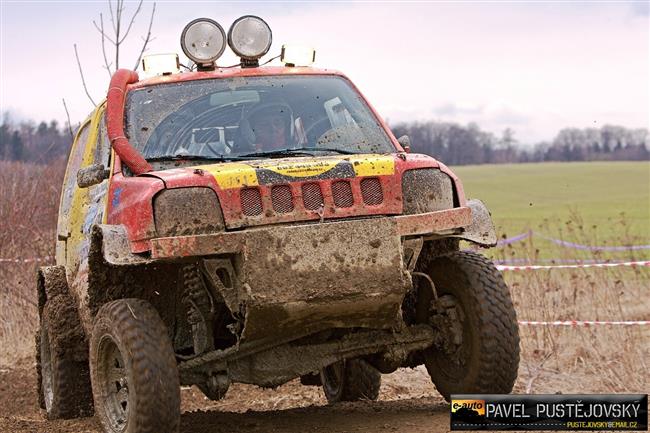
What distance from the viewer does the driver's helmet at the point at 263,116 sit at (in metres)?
6.86

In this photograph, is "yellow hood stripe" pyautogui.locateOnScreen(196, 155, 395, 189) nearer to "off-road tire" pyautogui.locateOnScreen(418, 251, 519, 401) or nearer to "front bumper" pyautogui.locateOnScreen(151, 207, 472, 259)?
"front bumper" pyautogui.locateOnScreen(151, 207, 472, 259)

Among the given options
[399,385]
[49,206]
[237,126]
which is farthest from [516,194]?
[237,126]

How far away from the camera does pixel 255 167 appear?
235 inches

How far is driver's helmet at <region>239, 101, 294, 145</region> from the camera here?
6863 mm

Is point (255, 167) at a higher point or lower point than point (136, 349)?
higher

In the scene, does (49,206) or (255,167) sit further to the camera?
(49,206)

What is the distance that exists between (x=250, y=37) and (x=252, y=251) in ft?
7.12

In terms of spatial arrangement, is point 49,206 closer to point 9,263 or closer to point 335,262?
point 9,263

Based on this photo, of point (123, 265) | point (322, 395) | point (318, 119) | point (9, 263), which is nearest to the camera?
point (123, 265)

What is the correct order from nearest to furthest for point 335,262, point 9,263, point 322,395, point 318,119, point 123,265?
point 335,262 < point 123,265 < point 318,119 < point 322,395 < point 9,263

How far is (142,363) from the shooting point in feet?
18.9

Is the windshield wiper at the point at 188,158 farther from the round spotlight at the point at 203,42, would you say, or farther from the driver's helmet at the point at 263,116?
the round spotlight at the point at 203,42

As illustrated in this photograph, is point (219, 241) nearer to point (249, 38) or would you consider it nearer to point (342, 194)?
point (342, 194)

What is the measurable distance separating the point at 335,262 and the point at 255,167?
2.27ft
